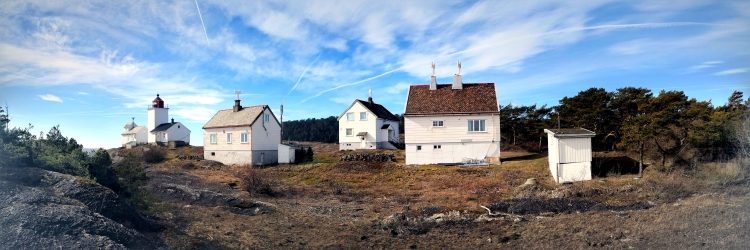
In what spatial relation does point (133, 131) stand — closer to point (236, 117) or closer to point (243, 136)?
point (236, 117)

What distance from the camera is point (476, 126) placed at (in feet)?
91.4

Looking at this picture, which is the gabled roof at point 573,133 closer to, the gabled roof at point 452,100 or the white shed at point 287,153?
the gabled roof at point 452,100

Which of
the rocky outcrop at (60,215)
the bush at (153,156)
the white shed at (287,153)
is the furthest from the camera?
the bush at (153,156)

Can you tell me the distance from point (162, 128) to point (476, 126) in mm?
45773

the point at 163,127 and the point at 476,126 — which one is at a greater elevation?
the point at 163,127

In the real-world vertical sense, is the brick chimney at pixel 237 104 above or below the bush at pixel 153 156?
above

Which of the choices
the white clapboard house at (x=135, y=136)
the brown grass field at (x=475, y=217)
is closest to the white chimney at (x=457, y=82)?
the brown grass field at (x=475, y=217)

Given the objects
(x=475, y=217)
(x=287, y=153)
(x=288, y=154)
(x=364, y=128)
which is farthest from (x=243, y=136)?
(x=475, y=217)

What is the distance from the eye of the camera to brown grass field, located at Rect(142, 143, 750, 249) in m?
9.96

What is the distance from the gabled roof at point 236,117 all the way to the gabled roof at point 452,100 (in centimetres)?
1405

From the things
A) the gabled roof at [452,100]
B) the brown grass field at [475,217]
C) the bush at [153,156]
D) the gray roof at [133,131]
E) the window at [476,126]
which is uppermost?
the gabled roof at [452,100]

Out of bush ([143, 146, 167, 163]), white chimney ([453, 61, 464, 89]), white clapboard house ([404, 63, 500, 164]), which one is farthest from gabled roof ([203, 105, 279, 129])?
white chimney ([453, 61, 464, 89])

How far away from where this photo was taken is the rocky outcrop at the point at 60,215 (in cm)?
747

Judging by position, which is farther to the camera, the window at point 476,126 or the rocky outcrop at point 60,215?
the window at point 476,126
